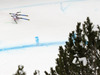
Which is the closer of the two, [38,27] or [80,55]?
[80,55]

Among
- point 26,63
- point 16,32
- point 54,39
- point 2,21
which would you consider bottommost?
point 26,63

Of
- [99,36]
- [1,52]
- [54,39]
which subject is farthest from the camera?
[54,39]

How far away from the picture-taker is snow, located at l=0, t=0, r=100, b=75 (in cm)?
382

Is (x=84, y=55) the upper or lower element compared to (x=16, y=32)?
lower

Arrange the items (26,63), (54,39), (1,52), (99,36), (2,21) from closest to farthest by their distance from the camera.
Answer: (99,36), (26,63), (1,52), (54,39), (2,21)

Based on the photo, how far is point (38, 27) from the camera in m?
5.27

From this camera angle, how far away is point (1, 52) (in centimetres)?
429

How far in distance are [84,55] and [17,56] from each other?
2774 mm

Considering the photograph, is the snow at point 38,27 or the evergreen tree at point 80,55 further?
the snow at point 38,27

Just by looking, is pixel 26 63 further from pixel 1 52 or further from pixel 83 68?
pixel 83 68

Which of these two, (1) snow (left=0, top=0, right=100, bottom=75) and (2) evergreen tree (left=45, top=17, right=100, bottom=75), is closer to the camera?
(2) evergreen tree (left=45, top=17, right=100, bottom=75)

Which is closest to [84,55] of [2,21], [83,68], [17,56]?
[83,68]

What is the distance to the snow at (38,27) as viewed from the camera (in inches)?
150

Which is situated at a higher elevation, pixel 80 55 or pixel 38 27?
pixel 38 27
